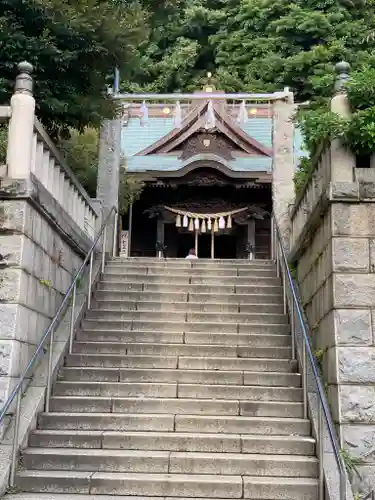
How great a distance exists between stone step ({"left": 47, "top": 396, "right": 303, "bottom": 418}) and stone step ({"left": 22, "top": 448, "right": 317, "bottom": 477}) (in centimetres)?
68

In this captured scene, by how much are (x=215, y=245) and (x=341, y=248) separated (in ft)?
43.1

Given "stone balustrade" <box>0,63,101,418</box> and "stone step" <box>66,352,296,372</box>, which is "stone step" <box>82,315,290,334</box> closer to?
"stone step" <box>66,352,296,372</box>

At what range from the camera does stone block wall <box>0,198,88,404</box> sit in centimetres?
553

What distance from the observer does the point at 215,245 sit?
731 inches

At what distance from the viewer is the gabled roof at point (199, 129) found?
58.1 ft

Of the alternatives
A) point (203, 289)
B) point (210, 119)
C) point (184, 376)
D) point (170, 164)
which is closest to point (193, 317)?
point (203, 289)

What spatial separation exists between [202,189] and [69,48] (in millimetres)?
10254

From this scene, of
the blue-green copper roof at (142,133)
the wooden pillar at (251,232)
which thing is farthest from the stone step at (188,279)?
the blue-green copper roof at (142,133)

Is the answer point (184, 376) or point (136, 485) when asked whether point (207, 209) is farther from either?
point (136, 485)

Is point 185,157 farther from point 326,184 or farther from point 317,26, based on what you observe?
point 317,26

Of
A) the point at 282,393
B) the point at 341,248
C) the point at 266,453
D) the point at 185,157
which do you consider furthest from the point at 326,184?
the point at 185,157

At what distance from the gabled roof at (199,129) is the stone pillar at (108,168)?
6.21 metres

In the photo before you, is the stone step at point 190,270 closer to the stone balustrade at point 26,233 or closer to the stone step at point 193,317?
the stone step at point 193,317

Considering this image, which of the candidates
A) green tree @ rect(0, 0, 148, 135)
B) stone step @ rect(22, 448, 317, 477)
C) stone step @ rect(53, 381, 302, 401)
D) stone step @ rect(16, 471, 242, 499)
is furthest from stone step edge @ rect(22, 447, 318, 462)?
green tree @ rect(0, 0, 148, 135)
